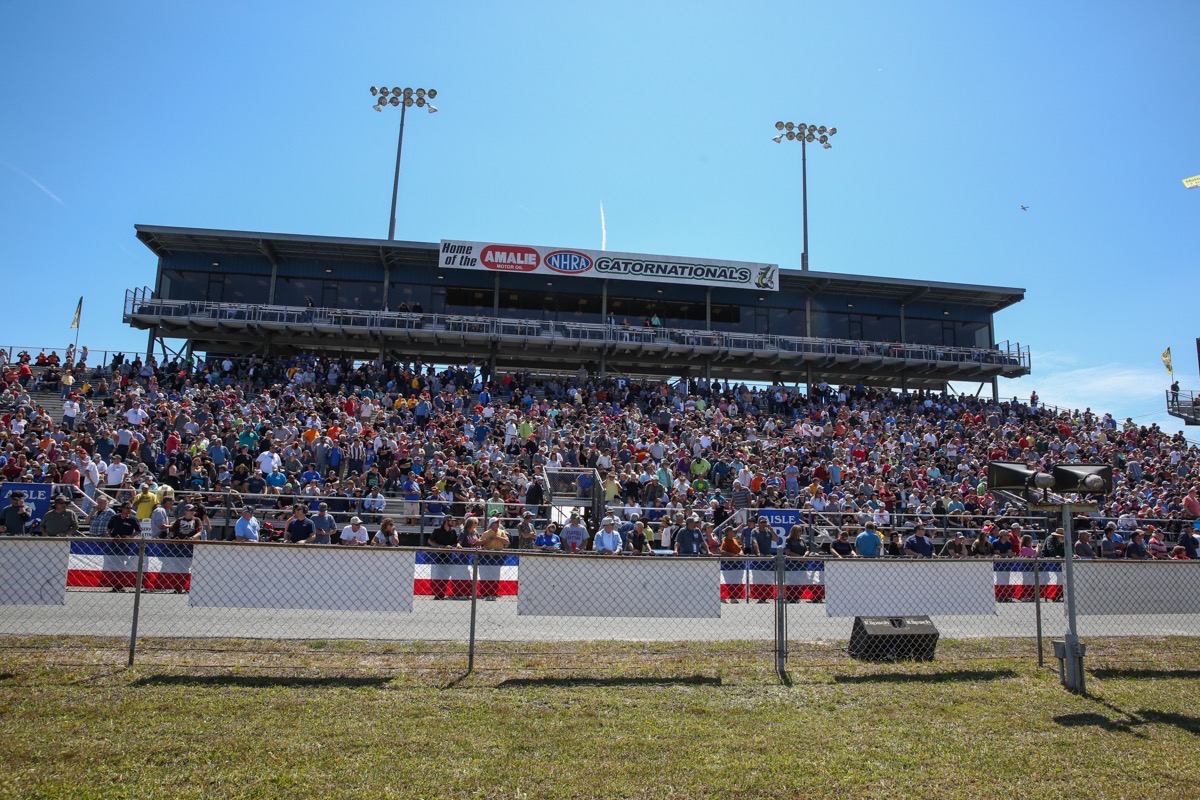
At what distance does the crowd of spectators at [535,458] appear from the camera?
15.1 metres

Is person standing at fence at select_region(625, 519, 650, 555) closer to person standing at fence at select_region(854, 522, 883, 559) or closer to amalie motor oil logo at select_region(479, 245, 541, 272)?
person standing at fence at select_region(854, 522, 883, 559)

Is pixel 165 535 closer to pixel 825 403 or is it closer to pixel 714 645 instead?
pixel 714 645

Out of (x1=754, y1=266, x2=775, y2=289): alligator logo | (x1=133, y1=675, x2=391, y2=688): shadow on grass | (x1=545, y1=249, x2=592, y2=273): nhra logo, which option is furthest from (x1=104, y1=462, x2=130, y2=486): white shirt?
(x1=754, y1=266, x2=775, y2=289): alligator logo

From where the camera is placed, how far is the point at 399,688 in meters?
6.52

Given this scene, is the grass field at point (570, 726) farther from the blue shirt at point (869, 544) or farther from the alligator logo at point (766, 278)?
the alligator logo at point (766, 278)

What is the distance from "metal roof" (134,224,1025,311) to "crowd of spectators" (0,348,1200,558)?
244 inches

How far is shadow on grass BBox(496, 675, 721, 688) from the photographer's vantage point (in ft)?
22.6

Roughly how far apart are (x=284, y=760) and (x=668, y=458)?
1737cm

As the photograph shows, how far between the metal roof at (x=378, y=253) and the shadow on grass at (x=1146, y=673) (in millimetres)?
27904

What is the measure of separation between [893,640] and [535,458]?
13.3m

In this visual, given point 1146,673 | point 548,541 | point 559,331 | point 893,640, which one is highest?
point 559,331

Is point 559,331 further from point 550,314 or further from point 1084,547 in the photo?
point 1084,547

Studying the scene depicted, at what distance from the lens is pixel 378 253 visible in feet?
108

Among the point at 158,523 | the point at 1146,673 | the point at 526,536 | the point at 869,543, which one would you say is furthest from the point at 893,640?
the point at 158,523
